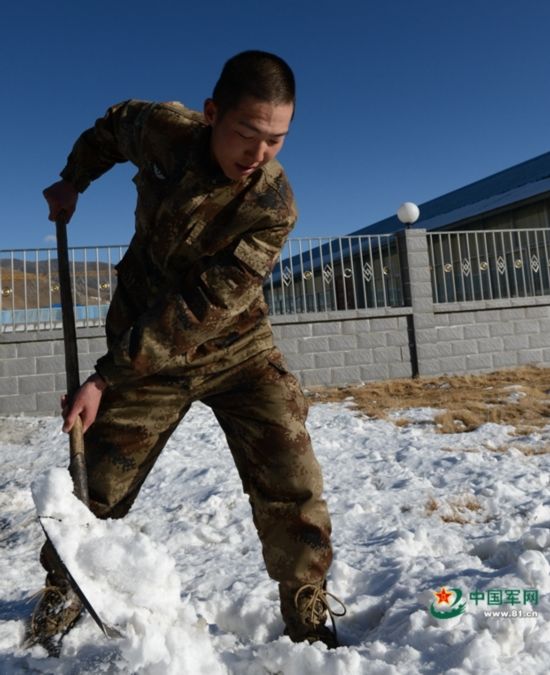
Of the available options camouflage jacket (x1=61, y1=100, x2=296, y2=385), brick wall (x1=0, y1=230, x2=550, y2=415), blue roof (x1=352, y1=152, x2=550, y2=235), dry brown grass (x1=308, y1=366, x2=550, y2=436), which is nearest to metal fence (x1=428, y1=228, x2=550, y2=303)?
brick wall (x1=0, y1=230, x2=550, y2=415)

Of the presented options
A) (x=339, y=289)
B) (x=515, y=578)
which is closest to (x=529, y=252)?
(x=339, y=289)

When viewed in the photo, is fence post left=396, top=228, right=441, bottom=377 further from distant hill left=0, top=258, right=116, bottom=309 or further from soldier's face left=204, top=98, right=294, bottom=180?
soldier's face left=204, top=98, right=294, bottom=180

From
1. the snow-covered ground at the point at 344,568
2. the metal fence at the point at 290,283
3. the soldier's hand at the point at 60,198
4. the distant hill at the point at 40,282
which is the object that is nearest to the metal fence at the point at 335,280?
the metal fence at the point at 290,283

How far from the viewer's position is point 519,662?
65.6 inches

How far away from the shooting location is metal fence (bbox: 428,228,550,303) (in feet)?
29.7

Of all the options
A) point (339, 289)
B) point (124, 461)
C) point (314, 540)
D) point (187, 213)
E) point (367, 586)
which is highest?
point (339, 289)

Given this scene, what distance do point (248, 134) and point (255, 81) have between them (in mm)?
143

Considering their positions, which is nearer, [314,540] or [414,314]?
[314,540]

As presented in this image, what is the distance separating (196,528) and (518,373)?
660 cm

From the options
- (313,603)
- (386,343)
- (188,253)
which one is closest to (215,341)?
(188,253)

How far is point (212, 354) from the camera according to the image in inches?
75.9

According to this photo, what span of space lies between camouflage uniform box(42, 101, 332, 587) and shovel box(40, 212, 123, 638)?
0.08 meters

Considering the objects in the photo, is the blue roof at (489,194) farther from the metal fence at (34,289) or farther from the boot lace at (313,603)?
the boot lace at (313,603)

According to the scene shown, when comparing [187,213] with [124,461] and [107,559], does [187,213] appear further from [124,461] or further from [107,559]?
[107,559]
